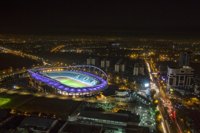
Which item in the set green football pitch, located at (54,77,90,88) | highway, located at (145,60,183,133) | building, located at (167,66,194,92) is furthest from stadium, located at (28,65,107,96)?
building, located at (167,66,194,92)

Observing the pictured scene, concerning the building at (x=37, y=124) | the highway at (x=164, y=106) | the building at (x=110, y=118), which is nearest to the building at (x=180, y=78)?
the highway at (x=164, y=106)

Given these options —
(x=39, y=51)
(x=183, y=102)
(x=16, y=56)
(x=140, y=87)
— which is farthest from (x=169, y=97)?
(x=39, y=51)

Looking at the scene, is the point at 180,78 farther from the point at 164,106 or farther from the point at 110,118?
the point at 110,118

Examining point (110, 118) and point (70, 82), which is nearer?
point (110, 118)

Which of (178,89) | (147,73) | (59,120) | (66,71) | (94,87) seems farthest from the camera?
(147,73)

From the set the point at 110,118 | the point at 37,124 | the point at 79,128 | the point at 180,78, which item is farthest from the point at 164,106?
the point at 37,124

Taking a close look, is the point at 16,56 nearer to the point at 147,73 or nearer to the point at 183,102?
the point at 147,73
